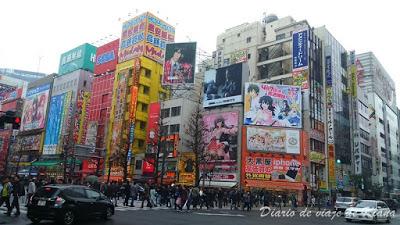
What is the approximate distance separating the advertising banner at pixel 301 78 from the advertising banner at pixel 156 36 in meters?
20.5

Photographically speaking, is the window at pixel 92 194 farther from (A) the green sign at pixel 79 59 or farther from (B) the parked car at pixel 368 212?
(A) the green sign at pixel 79 59

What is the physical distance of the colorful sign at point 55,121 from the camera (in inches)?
2803

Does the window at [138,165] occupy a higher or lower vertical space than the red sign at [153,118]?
lower

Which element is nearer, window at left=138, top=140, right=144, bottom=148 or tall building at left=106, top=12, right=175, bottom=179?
tall building at left=106, top=12, right=175, bottom=179

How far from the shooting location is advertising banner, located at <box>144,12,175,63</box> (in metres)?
60.7

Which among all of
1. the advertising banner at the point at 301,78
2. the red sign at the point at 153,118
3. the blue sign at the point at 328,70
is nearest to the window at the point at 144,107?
the red sign at the point at 153,118

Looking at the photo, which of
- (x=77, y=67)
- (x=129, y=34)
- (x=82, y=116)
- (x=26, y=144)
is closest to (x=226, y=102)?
(x=129, y=34)

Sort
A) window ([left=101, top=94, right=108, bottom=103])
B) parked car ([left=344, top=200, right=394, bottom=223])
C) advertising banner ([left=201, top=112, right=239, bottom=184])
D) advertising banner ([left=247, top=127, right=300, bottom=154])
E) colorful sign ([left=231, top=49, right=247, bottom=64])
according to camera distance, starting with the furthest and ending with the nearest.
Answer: window ([left=101, top=94, right=108, bottom=103])
colorful sign ([left=231, top=49, right=247, bottom=64])
advertising banner ([left=247, top=127, right=300, bottom=154])
advertising banner ([left=201, top=112, right=239, bottom=184])
parked car ([left=344, top=200, right=394, bottom=223])

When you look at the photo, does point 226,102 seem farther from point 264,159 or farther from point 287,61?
point 287,61

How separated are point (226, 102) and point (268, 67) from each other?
47.7 ft

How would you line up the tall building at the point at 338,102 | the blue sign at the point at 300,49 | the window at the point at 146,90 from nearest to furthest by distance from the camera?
the blue sign at the point at 300,49, the tall building at the point at 338,102, the window at the point at 146,90

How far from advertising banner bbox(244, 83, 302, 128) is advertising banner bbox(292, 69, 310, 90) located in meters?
3.79

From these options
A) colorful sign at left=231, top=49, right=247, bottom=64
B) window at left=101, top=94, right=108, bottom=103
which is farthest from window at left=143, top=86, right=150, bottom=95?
colorful sign at left=231, top=49, right=247, bottom=64

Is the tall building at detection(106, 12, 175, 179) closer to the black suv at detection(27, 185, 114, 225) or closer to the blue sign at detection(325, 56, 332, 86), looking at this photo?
the blue sign at detection(325, 56, 332, 86)
